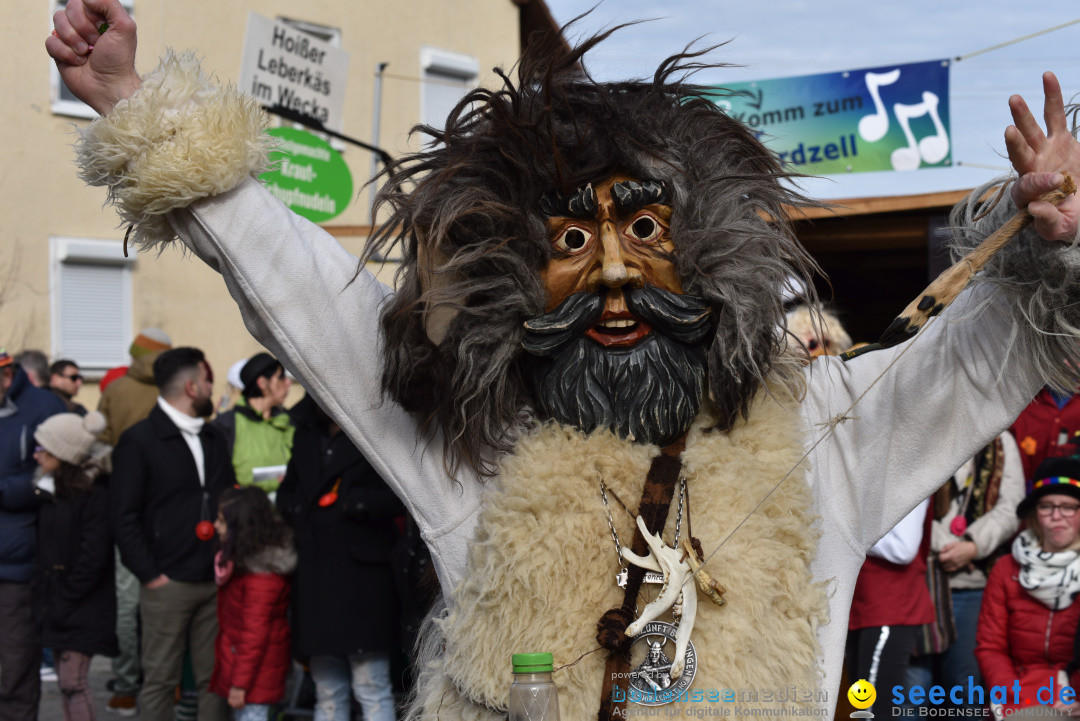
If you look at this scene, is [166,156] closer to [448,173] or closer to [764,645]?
[448,173]

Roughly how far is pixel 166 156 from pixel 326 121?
13.7ft

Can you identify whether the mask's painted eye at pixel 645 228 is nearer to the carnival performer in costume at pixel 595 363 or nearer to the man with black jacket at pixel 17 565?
the carnival performer in costume at pixel 595 363

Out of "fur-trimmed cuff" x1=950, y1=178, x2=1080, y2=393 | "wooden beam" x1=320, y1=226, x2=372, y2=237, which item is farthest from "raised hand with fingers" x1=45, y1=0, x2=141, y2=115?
"wooden beam" x1=320, y1=226, x2=372, y2=237

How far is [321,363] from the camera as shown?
7.45 feet

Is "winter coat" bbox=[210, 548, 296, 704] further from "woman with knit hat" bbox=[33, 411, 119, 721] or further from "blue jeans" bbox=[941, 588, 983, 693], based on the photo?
"blue jeans" bbox=[941, 588, 983, 693]

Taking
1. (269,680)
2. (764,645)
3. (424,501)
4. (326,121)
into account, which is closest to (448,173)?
(424,501)

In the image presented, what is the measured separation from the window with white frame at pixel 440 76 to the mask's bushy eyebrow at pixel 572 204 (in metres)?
12.2

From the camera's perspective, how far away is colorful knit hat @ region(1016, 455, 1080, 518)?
427cm

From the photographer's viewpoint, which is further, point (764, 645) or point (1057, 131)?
point (764, 645)

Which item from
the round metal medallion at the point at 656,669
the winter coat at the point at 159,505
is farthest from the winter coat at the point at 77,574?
the round metal medallion at the point at 656,669

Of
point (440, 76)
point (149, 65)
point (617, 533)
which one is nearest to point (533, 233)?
point (617, 533)

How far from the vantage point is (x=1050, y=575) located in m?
4.20

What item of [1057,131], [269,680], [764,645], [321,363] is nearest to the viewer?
[1057,131]

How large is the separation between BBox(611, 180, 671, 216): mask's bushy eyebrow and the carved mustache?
179mm
